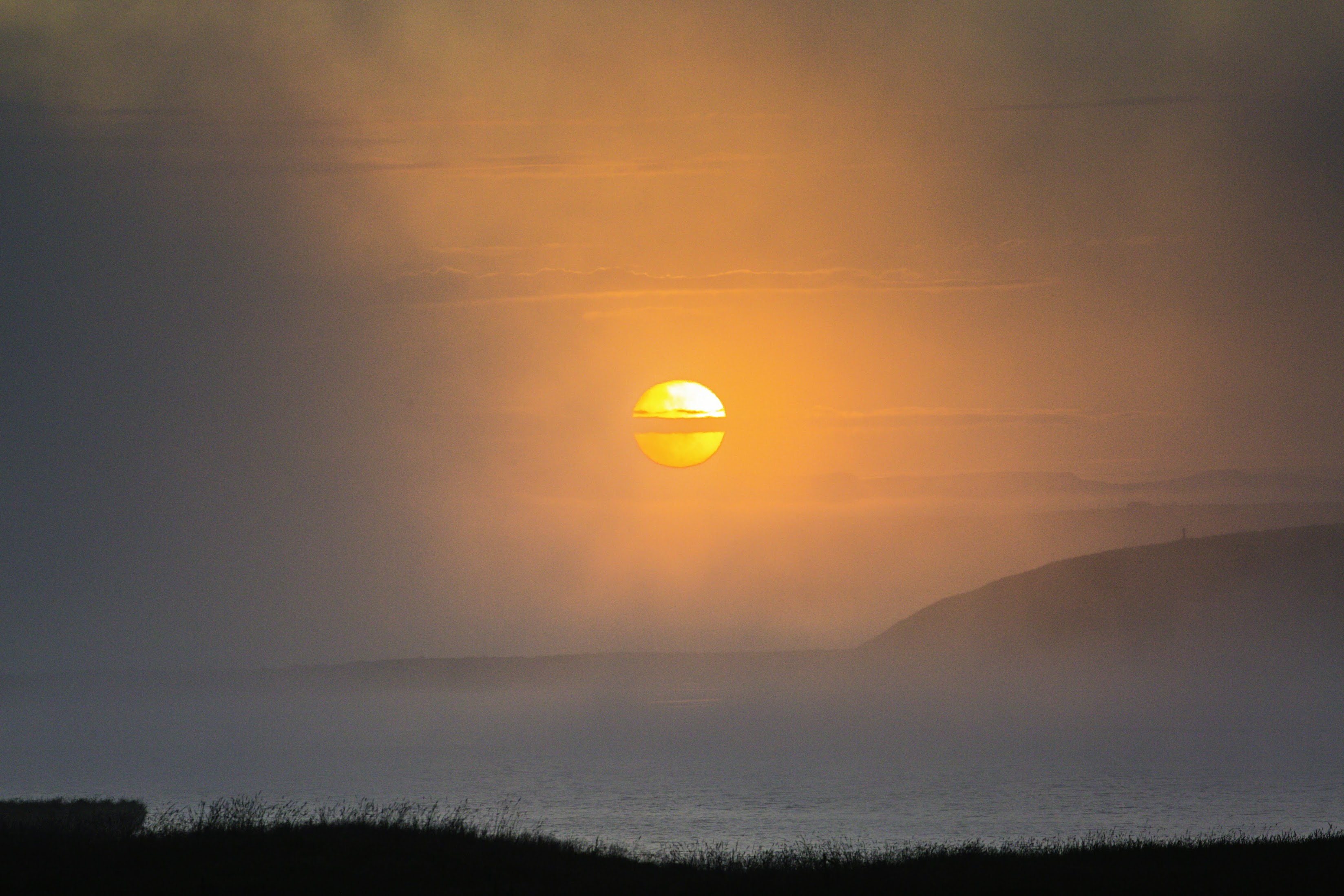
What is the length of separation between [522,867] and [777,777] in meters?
88.8

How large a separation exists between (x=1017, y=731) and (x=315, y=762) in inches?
4283

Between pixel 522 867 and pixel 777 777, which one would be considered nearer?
pixel 522 867

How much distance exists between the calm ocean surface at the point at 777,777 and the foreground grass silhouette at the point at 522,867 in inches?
1358

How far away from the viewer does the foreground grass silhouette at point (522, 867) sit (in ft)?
62.9

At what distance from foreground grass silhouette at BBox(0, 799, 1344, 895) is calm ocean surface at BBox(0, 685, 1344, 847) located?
3450 centimetres

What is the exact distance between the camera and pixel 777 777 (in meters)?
107

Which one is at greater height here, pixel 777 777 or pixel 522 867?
pixel 777 777

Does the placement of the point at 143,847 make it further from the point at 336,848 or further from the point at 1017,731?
the point at 1017,731

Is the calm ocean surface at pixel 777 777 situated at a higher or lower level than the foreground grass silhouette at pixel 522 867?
higher

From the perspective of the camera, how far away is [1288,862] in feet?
69.6

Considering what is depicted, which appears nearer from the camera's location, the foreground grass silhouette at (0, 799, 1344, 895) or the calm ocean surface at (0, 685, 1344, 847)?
the foreground grass silhouette at (0, 799, 1344, 895)

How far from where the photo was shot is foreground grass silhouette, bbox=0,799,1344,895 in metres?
19.2

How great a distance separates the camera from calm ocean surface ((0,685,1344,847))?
69.3m

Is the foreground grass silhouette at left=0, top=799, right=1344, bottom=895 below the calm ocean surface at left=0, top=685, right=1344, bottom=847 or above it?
below
